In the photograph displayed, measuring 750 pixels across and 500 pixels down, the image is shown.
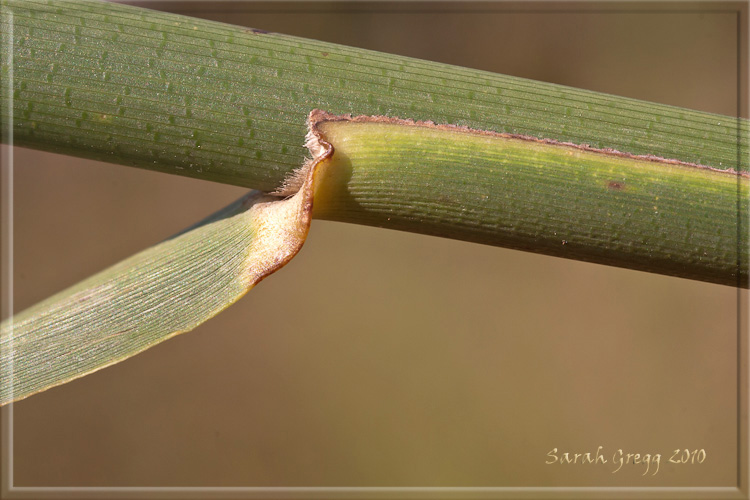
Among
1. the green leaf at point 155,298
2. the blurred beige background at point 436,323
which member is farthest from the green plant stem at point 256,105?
the blurred beige background at point 436,323

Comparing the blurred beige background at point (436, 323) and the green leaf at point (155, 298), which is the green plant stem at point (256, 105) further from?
the blurred beige background at point (436, 323)

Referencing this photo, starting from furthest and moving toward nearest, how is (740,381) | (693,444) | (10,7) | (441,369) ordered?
(441,369)
(693,444)
(740,381)
(10,7)

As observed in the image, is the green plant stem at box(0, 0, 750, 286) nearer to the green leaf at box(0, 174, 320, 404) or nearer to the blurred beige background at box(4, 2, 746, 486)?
the green leaf at box(0, 174, 320, 404)

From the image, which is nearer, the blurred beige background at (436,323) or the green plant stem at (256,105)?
the green plant stem at (256,105)

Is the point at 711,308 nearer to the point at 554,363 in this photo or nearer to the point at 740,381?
the point at 740,381

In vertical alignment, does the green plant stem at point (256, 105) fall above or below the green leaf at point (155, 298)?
above

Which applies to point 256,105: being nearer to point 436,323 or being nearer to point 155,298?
point 155,298

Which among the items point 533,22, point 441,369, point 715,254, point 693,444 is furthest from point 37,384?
point 533,22

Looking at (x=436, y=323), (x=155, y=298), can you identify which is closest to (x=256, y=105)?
(x=155, y=298)
